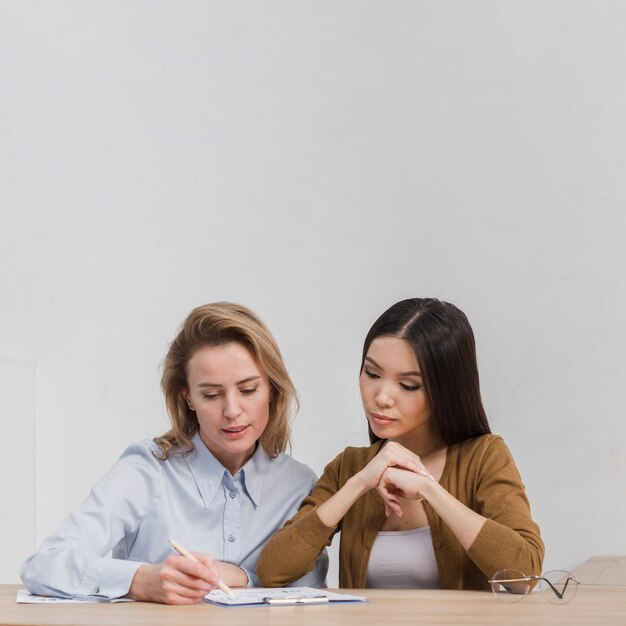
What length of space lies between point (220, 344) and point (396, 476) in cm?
46

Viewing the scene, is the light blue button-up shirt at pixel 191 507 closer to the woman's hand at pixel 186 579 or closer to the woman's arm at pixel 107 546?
the woman's arm at pixel 107 546

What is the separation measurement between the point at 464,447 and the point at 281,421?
15.4 inches

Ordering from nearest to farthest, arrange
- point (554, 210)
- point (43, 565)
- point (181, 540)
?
point (43, 565) → point (181, 540) → point (554, 210)

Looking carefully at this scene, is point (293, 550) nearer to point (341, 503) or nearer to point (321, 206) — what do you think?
point (341, 503)

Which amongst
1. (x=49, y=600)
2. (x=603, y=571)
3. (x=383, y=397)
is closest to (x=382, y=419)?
(x=383, y=397)

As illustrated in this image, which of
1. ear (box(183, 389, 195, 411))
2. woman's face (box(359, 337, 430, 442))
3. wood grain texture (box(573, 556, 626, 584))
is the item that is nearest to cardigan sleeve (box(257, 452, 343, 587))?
woman's face (box(359, 337, 430, 442))

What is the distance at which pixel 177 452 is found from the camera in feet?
6.81

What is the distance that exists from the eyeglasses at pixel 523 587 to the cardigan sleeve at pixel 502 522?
0.11 ft

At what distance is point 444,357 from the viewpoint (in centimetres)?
194

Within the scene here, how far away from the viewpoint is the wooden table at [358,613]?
140 cm

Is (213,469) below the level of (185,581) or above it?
above

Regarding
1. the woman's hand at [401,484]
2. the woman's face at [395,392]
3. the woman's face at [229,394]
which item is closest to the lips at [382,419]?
the woman's face at [395,392]

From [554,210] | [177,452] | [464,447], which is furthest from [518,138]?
[177,452]

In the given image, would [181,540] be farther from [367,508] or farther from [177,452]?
[367,508]
